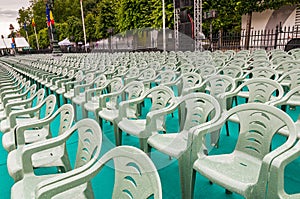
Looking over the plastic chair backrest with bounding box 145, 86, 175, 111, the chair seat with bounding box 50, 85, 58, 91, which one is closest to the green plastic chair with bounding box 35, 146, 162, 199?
the plastic chair backrest with bounding box 145, 86, 175, 111

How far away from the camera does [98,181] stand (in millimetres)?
2828

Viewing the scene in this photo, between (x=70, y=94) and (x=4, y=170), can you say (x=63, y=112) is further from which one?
(x=70, y=94)

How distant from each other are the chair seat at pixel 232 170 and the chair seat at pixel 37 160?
1.41 meters

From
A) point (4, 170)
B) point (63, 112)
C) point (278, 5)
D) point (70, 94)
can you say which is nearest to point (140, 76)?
point (70, 94)

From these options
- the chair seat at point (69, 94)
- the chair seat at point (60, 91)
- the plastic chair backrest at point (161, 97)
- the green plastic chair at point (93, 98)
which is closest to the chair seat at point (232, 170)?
the plastic chair backrest at point (161, 97)

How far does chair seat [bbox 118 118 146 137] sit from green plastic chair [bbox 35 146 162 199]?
48.7 inches

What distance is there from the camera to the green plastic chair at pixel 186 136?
85.4 inches

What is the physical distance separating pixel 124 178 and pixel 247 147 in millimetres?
1252

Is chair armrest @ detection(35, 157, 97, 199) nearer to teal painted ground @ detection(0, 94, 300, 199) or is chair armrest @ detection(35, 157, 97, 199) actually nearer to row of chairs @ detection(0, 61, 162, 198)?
row of chairs @ detection(0, 61, 162, 198)

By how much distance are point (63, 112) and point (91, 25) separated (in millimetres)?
41533

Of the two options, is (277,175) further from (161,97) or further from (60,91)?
(60,91)

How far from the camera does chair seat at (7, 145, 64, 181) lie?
2193mm

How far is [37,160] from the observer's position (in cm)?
250

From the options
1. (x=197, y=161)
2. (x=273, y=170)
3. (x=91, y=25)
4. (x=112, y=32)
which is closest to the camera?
(x=273, y=170)
